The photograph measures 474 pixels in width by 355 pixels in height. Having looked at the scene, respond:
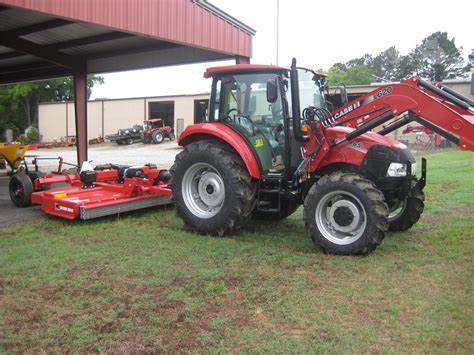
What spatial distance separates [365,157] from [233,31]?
761 cm

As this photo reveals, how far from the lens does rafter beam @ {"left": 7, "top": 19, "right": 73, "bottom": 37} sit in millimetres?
12021

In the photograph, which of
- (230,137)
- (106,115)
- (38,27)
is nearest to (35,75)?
(38,27)

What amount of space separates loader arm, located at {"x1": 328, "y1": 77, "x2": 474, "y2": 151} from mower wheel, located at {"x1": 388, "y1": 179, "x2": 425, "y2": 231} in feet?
3.36

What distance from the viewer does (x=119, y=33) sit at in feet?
42.0

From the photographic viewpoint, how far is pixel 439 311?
4.22 metres

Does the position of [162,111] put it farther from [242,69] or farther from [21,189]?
[242,69]

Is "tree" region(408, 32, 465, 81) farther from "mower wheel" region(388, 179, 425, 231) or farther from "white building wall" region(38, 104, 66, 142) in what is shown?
"mower wheel" region(388, 179, 425, 231)

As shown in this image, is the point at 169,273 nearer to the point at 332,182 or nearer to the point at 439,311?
the point at 332,182

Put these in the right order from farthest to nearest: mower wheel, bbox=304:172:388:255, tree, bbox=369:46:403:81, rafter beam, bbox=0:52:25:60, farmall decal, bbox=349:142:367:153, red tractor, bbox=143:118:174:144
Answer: tree, bbox=369:46:403:81, red tractor, bbox=143:118:174:144, rafter beam, bbox=0:52:25:60, farmall decal, bbox=349:142:367:153, mower wheel, bbox=304:172:388:255

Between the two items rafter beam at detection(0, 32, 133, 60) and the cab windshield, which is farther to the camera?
rafter beam at detection(0, 32, 133, 60)

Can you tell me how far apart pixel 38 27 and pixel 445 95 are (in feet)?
33.3

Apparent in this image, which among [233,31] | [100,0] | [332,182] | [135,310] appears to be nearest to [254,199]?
[332,182]

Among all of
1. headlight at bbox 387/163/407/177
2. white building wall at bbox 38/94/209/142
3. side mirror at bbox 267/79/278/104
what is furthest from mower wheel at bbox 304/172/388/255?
white building wall at bbox 38/94/209/142

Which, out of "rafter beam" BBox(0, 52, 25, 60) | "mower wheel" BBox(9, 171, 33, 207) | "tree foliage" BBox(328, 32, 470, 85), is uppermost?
"tree foliage" BBox(328, 32, 470, 85)
